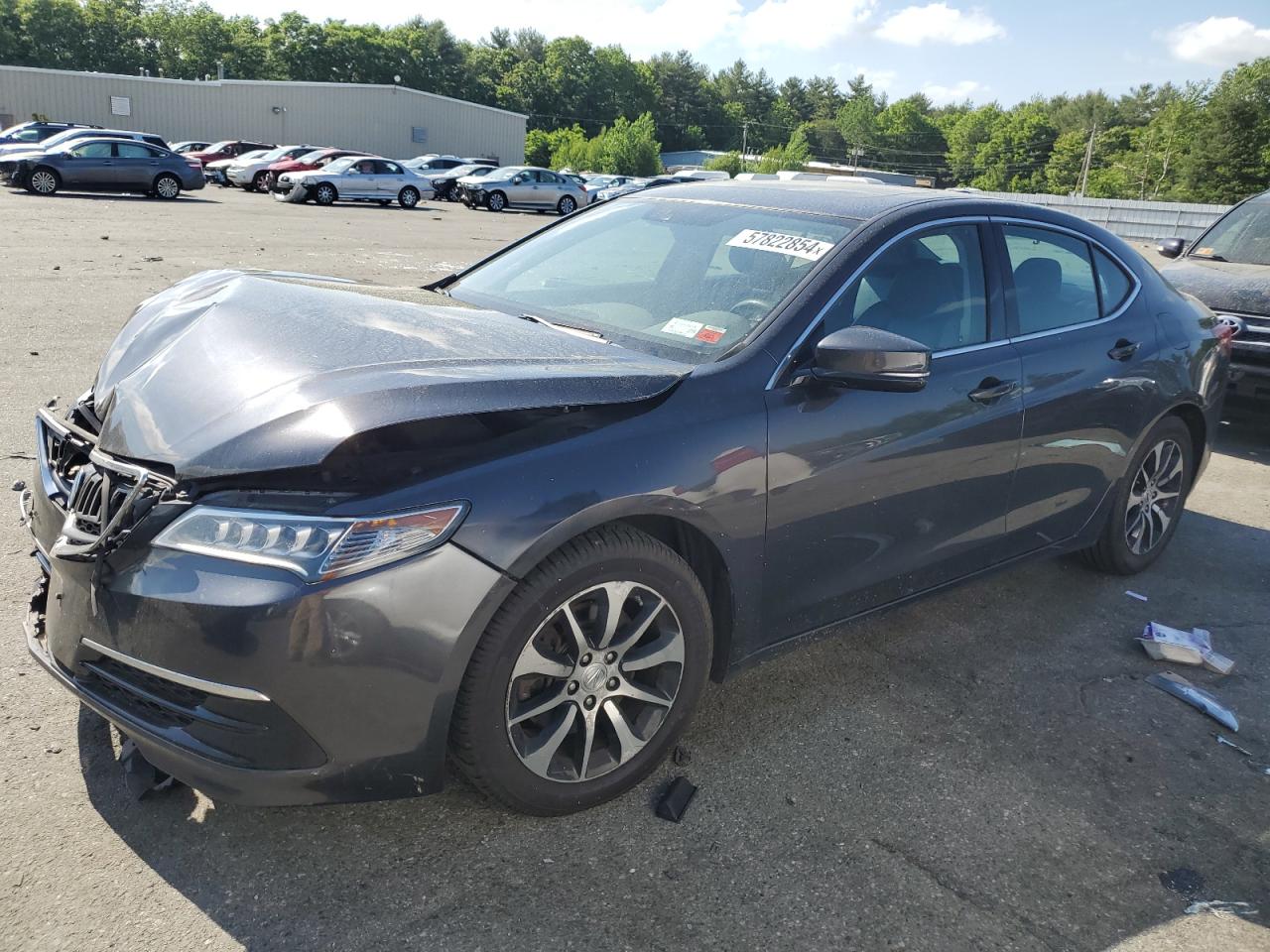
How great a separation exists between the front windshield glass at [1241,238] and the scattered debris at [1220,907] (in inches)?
286

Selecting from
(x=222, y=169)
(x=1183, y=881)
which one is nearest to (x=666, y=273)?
(x=1183, y=881)

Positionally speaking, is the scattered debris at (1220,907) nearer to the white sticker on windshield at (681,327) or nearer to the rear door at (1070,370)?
the rear door at (1070,370)

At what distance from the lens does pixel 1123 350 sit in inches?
168

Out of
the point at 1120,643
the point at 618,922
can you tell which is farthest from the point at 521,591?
the point at 1120,643

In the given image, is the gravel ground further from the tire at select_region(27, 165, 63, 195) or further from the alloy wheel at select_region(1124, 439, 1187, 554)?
the tire at select_region(27, 165, 63, 195)

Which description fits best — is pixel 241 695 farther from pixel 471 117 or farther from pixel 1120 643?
pixel 471 117

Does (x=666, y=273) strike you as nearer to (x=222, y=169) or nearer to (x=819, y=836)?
(x=819, y=836)

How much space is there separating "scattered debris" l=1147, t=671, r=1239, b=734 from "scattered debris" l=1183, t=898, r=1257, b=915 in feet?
3.48

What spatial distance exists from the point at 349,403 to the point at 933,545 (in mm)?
2133

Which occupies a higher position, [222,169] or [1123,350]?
[222,169]

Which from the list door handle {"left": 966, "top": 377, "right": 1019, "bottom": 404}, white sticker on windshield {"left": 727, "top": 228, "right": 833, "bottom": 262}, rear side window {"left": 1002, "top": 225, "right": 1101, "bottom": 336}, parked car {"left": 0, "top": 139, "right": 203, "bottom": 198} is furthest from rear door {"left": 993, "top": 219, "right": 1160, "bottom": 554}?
parked car {"left": 0, "top": 139, "right": 203, "bottom": 198}

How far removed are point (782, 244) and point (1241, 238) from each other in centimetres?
711

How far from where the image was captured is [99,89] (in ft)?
181

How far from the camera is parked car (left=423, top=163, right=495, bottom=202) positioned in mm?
36969
